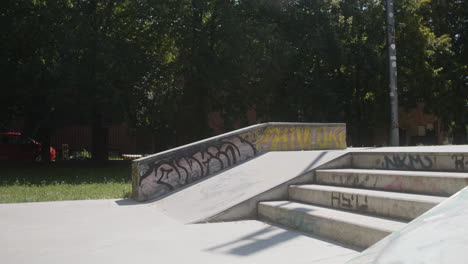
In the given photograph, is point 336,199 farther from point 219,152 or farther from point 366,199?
point 219,152

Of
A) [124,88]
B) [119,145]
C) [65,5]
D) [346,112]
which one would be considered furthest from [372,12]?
[119,145]

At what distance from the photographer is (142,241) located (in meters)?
4.87

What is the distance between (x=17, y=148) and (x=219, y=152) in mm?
14499

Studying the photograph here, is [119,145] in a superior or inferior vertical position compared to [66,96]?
inferior

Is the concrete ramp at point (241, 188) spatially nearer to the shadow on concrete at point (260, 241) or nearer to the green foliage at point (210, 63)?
the shadow on concrete at point (260, 241)

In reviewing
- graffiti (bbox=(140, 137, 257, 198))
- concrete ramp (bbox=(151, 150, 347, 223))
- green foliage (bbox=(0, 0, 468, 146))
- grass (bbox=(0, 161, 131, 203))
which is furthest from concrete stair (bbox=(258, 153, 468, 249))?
green foliage (bbox=(0, 0, 468, 146))

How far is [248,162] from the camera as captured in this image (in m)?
8.61

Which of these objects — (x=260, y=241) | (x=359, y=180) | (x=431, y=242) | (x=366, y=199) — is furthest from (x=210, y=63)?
(x=431, y=242)

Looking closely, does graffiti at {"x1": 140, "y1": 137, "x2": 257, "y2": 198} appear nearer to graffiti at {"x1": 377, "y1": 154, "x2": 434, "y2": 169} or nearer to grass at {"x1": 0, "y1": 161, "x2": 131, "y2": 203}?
grass at {"x1": 0, "y1": 161, "x2": 131, "y2": 203}

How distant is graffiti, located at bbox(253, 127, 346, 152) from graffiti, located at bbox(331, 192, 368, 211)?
146 inches

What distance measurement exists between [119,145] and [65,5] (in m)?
14.7

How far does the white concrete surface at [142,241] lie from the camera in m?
4.16

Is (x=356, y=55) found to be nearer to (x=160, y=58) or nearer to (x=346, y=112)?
(x=346, y=112)

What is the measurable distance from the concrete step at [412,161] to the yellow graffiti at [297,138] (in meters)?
2.52
